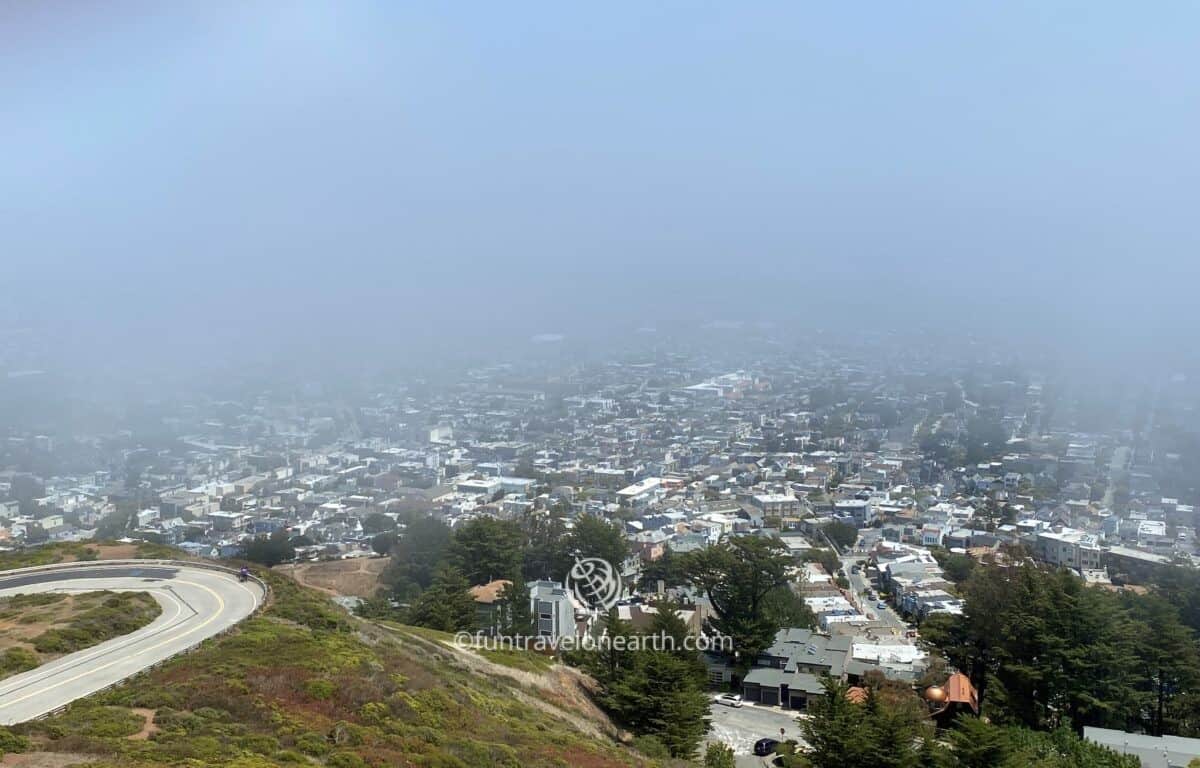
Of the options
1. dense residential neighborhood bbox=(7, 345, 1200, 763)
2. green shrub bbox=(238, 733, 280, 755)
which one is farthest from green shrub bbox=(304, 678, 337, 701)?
dense residential neighborhood bbox=(7, 345, 1200, 763)

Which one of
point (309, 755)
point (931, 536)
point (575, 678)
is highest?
point (309, 755)

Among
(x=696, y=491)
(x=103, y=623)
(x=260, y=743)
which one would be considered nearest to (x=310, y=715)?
(x=260, y=743)

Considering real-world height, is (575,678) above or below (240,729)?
below

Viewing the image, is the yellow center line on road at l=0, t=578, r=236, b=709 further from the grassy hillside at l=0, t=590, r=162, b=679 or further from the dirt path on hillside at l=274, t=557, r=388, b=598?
the dirt path on hillside at l=274, t=557, r=388, b=598

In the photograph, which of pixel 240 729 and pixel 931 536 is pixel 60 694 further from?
pixel 931 536

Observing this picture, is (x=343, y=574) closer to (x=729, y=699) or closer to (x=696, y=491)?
(x=729, y=699)

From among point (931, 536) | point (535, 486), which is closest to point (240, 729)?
point (931, 536)

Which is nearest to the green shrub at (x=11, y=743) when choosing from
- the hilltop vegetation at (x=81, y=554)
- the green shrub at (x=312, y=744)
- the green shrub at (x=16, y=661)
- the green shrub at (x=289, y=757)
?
the green shrub at (x=289, y=757)
